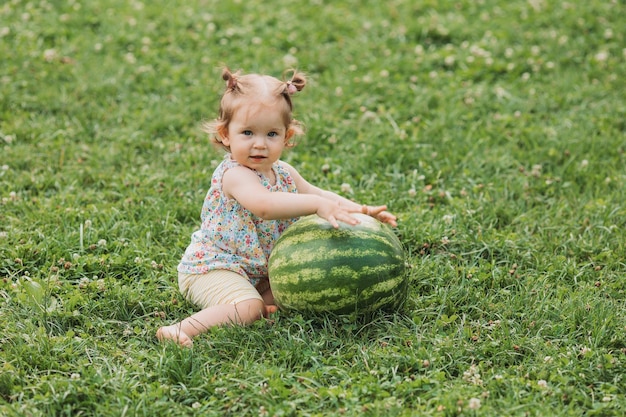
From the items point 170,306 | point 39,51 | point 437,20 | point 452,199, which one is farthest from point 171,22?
point 170,306

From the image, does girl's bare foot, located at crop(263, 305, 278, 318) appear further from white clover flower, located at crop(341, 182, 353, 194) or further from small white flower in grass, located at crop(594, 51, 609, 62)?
small white flower in grass, located at crop(594, 51, 609, 62)

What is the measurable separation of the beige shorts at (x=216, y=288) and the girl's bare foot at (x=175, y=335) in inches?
13.1

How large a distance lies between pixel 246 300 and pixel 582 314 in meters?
1.94

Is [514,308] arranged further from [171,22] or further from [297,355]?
[171,22]

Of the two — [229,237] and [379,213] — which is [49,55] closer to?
[229,237]

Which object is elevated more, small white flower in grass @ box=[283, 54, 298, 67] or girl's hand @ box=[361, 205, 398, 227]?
girl's hand @ box=[361, 205, 398, 227]

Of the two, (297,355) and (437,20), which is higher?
→ (437,20)

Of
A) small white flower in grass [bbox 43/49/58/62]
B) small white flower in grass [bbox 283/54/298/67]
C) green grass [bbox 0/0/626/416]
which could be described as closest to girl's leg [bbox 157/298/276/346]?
→ green grass [bbox 0/0/626/416]

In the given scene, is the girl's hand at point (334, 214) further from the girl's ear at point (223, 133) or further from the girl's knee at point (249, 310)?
the girl's ear at point (223, 133)

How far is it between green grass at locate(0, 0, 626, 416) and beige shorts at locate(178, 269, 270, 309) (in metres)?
0.19

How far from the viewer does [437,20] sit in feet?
30.4

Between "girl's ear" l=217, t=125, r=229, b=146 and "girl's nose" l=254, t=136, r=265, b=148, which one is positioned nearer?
"girl's nose" l=254, t=136, r=265, b=148

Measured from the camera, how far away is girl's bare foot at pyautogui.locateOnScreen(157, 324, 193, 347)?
13.7ft

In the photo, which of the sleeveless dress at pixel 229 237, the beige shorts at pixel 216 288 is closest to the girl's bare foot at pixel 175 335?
the beige shorts at pixel 216 288
